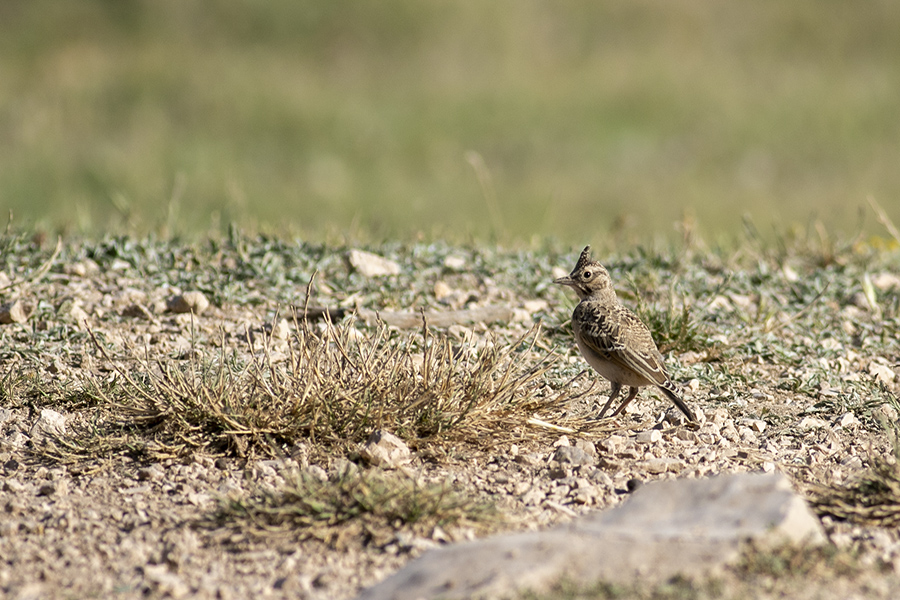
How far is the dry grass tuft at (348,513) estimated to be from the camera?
9.92ft

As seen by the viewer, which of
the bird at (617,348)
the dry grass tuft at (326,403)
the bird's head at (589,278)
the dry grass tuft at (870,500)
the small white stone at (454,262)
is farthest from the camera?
the small white stone at (454,262)

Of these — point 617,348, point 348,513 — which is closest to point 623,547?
point 348,513

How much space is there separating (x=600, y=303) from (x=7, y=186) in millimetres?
8904

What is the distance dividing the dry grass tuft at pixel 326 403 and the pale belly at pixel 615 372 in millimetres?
413

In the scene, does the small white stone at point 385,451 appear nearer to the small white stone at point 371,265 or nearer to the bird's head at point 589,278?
the bird's head at point 589,278

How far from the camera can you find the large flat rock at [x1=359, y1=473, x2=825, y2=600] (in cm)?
260

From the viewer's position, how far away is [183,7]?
15398mm

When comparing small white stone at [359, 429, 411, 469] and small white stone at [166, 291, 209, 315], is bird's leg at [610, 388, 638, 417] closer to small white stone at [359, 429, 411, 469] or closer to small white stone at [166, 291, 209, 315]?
small white stone at [359, 429, 411, 469]

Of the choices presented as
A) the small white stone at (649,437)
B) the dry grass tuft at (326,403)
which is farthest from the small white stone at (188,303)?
the small white stone at (649,437)

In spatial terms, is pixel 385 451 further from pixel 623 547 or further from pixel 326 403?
pixel 623 547

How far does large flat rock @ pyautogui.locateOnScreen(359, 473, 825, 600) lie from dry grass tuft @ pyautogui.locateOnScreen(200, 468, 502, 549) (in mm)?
293

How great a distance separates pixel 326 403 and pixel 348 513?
72 centimetres

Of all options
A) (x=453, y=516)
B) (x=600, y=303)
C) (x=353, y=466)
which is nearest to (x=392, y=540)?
(x=453, y=516)

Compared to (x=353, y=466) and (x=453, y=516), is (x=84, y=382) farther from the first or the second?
(x=453, y=516)
